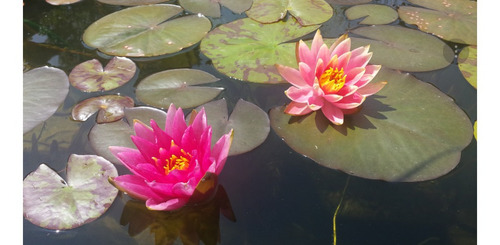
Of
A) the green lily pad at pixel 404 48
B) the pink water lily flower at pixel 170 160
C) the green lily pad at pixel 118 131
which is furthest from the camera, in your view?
the green lily pad at pixel 404 48

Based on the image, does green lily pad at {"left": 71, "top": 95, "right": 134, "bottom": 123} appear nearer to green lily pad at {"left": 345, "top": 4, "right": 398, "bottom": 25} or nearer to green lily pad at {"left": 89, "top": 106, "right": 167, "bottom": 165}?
green lily pad at {"left": 89, "top": 106, "right": 167, "bottom": 165}

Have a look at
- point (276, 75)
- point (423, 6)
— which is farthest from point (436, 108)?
point (423, 6)

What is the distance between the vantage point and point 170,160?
158 cm

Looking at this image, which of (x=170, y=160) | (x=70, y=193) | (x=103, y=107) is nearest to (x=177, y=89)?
(x=103, y=107)

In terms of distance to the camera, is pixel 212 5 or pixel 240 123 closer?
pixel 240 123

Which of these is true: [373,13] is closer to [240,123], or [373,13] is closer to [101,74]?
[240,123]

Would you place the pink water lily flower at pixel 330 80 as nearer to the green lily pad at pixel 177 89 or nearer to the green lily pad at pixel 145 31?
the green lily pad at pixel 177 89

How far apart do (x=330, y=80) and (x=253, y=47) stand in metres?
0.72

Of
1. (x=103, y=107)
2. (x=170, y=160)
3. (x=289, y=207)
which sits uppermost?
(x=170, y=160)

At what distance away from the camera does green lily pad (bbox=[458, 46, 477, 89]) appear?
2233 millimetres

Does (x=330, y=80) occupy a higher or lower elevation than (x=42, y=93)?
higher

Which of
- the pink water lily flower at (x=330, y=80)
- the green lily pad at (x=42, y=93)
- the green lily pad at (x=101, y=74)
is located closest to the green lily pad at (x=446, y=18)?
the pink water lily flower at (x=330, y=80)

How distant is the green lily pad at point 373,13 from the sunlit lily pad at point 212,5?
794 millimetres

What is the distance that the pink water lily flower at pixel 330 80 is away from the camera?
1.89m
